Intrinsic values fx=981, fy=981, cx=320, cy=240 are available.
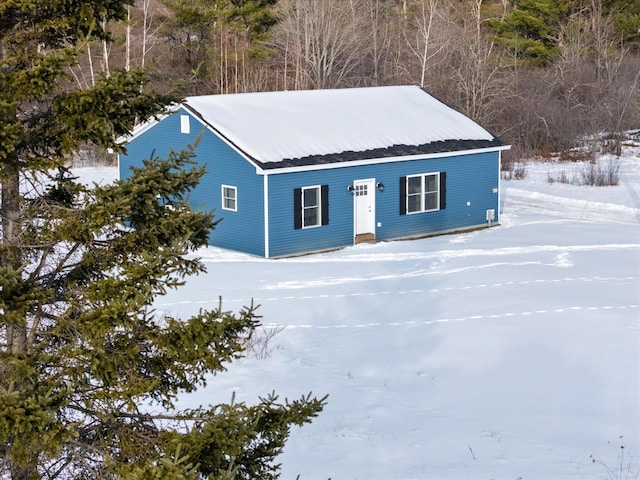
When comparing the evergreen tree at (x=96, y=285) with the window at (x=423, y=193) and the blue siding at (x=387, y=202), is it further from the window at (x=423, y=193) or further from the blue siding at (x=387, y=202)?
the window at (x=423, y=193)

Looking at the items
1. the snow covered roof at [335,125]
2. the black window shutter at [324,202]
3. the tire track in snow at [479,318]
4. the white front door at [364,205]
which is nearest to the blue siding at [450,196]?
the white front door at [364,205]

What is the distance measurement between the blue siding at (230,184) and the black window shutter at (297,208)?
86cm

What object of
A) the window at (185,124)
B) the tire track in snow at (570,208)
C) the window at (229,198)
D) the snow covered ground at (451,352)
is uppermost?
the window at (185,124)

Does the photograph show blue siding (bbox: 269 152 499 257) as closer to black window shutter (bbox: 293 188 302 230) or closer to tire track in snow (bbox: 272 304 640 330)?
black window shutter (bbox: 293 188 302 230)

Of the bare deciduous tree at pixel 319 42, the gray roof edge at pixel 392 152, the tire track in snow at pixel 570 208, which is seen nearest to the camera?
the gray roof edge at pixel 392 152

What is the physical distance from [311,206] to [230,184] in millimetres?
2067

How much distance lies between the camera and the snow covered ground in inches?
474

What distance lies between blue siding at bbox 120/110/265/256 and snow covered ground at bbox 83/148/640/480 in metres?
0.45

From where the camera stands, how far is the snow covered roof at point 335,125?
23953 millimetres

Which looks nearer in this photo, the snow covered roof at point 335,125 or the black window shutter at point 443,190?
the snow covered roof at point 335,125

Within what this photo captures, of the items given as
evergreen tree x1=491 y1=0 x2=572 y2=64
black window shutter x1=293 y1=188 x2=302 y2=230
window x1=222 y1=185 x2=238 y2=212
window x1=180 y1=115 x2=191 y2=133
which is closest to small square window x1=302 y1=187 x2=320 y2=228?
black window shutter x1=293 y1=188 x2=302 y2=230

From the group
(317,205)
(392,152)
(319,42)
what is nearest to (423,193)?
(392,152)

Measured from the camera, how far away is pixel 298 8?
4691 centimetres

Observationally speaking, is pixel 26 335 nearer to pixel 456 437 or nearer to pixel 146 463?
pixel 146 463
